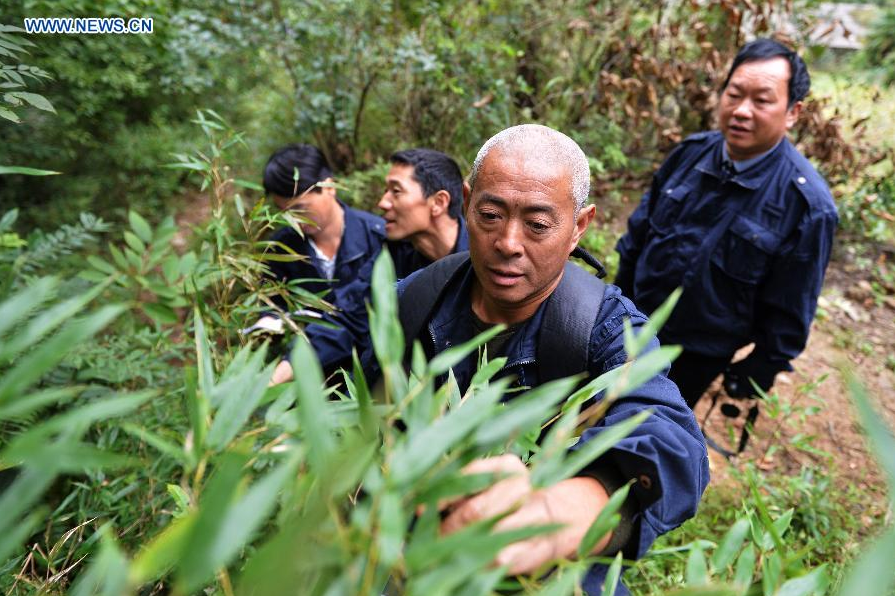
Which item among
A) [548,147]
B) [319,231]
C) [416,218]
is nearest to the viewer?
[548,147]

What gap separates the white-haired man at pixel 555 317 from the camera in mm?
970

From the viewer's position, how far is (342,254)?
3.16m

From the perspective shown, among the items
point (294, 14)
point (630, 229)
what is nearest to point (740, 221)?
point (630, 229)

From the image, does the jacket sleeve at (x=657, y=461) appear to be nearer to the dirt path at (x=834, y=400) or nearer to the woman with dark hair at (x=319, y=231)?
the dirt path at (x=834, y=400)

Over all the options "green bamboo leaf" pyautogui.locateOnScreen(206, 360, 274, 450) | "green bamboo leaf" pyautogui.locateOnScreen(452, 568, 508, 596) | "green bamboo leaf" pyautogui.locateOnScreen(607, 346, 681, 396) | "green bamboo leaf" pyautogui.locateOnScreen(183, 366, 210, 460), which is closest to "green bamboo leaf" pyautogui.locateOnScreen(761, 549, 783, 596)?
"green bamboo leaf" pyautogui.locateOnScreen(607, 346, 681, 396)

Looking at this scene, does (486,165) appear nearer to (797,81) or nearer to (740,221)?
(740,221)

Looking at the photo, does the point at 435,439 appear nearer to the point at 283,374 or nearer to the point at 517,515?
the point at 517,515

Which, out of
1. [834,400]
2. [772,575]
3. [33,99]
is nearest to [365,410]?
[772,575]

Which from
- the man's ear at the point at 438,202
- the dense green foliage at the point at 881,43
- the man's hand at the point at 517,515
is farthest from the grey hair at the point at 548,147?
the dense green foliage at the point at 881,43

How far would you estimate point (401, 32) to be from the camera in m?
5.08

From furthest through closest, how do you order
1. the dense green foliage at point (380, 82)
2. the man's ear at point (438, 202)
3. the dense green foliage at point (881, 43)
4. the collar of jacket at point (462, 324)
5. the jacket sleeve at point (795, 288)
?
the dense green foliage at point (881, 43), the dense green foliage at point (380, 82), the man's ear at point (438, 202), the jacket sleeve at point (795, 288), the collar of jacket at point (462, 324)

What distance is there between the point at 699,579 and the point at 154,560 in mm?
723

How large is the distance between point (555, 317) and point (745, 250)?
5.14ft

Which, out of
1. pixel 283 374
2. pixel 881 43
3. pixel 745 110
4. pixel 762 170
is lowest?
pixel 283 374
